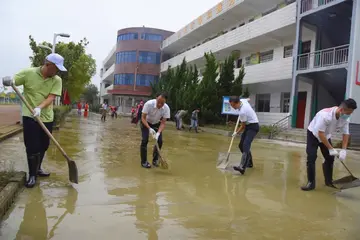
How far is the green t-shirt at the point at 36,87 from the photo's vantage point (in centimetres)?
420

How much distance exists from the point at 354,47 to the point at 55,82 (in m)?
14.2

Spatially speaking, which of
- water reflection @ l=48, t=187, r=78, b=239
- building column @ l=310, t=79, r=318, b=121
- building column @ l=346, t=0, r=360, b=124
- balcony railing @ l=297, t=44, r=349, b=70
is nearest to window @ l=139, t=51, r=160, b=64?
balcony railing @ l=297, t=44, r=349, b=70

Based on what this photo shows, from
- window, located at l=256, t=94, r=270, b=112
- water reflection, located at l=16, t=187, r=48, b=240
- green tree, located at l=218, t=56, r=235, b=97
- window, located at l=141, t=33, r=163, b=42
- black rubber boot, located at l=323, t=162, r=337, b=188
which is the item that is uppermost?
window, located at l=141, t=33, r=163, b=42

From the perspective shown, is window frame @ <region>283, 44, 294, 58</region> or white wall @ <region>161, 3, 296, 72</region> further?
window frame @ <region>283, 44, 294, 58</region>

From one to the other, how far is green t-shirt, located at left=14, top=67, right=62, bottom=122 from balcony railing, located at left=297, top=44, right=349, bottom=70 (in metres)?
14.8


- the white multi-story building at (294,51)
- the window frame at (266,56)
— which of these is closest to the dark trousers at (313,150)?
the white multi-story building at (294,51)

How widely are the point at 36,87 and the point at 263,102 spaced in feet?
66.8

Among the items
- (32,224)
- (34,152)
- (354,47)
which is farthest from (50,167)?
(354,47)

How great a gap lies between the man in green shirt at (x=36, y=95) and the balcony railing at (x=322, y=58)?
14807 mm

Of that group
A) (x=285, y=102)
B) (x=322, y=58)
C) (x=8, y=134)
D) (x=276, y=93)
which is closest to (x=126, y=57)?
(x=276, y=93)

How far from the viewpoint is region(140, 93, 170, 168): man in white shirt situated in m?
5.91

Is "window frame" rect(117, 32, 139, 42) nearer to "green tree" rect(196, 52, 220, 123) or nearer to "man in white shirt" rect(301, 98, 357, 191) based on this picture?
"green tree" rect(196, 52, 220, 123)

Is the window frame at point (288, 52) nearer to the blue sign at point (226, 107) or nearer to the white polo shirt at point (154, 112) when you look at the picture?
the blue sign at point (226, 107)

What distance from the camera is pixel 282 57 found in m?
20.9
